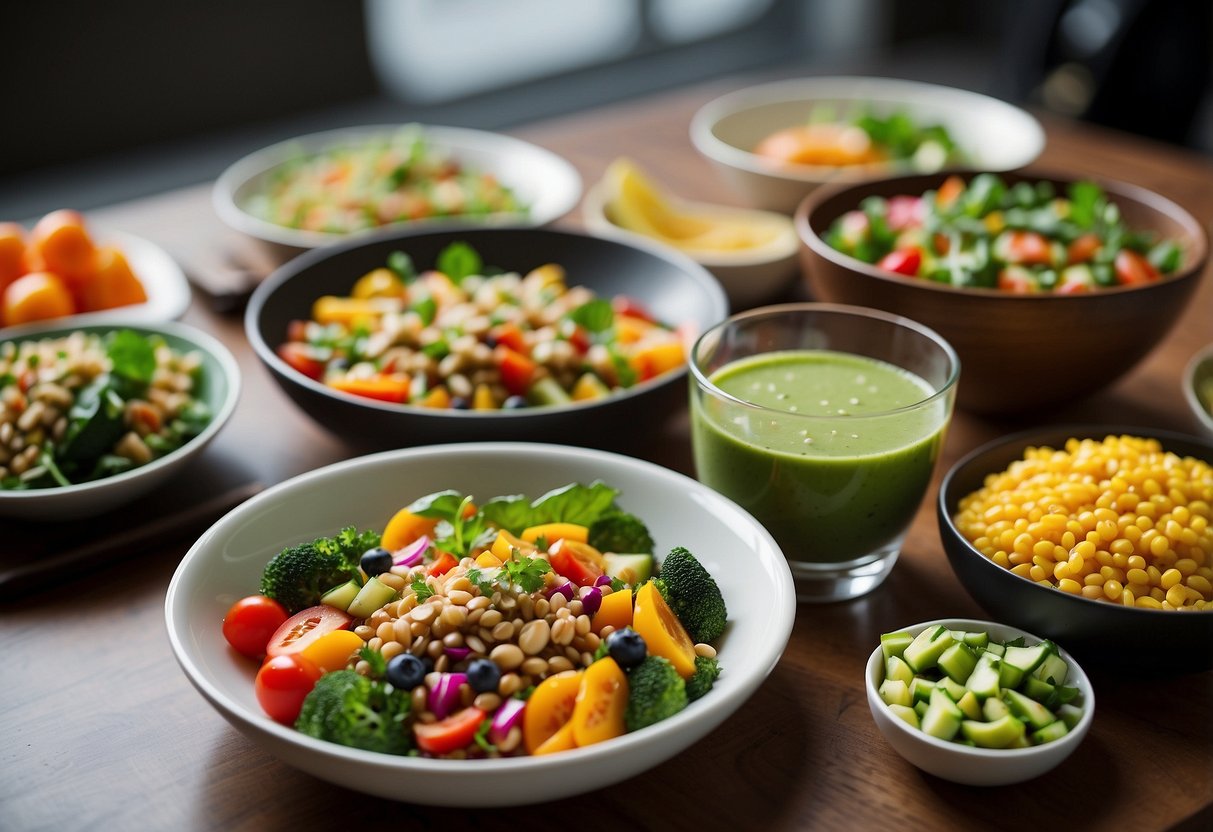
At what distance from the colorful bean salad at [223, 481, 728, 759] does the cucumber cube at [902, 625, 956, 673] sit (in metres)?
0.23

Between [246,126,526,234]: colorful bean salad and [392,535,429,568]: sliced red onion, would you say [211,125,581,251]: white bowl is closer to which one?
[246,126,526,234]: colorful bean salad

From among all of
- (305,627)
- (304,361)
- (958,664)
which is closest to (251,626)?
(305,627)

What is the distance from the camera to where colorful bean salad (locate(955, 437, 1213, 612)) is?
1.43 m

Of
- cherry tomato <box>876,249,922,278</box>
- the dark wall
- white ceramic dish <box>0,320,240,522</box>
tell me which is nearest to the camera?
white ceramic dish <box>0,320,240,522</box>

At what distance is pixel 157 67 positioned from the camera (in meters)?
4.98

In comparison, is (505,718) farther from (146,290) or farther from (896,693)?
(146,290)

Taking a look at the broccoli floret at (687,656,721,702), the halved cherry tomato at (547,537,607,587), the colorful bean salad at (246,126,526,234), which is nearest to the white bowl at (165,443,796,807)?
the broccoli floret at (687,656,721,702)

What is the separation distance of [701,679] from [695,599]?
124 mm

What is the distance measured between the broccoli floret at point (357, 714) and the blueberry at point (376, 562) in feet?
0.73

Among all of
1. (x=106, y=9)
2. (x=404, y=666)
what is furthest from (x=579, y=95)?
(x=404, y=666)

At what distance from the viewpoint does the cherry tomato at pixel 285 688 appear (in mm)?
1290

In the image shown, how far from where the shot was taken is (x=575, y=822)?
1.29 m

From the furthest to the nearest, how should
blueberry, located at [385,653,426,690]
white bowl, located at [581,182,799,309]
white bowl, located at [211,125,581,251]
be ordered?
white bowl, located at [211,125,581,251], white bowl, located at [581,182,799,309], blueberry, located at [385,653,426,690]

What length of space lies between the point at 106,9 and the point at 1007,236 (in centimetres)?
396
